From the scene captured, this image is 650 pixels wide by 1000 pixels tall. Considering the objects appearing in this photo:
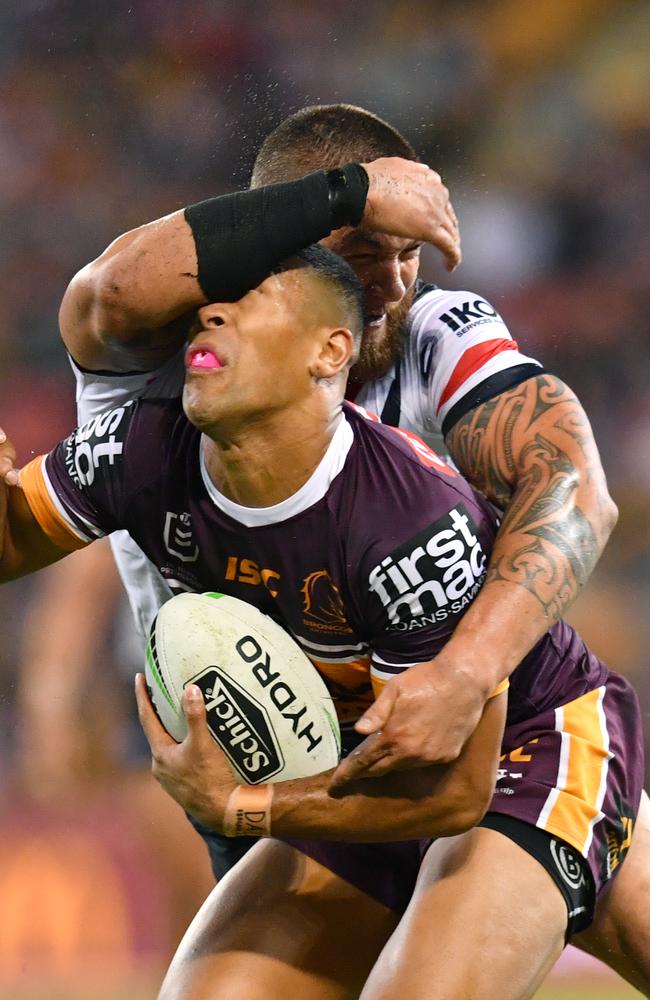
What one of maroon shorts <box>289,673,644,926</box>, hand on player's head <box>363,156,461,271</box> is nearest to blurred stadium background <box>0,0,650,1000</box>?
maroon shorts <box>289,673,644,926</box>

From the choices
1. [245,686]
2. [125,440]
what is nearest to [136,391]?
[125,440]

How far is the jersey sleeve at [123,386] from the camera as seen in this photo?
8.13 ft

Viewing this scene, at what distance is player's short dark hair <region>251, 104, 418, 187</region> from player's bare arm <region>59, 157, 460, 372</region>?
390 mm

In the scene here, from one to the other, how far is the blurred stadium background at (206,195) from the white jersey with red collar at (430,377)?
1.94 metres

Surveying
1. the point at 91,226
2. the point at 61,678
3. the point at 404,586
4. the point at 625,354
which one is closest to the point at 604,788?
the point at 404,586

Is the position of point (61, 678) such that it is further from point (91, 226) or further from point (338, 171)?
point (338, 171)

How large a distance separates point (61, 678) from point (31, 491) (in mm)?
2439

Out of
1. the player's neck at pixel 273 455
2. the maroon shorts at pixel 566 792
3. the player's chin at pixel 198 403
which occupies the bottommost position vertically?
the maroon shorts at pixel 566 792

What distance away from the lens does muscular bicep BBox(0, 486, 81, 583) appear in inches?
96.3

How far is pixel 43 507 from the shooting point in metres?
2.40

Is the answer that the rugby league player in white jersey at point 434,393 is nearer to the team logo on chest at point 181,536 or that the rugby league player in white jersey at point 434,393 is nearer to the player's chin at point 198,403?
the player's chin at point 198,403

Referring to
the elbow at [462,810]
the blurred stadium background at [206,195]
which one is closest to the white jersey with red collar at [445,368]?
the elbow at [462,810]

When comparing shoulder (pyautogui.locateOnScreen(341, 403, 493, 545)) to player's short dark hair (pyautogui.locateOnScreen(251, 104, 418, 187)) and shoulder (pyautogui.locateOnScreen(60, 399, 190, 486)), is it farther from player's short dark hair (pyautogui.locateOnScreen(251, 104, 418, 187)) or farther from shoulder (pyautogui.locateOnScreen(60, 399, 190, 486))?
player's short dark hair (pyautogui.locateOnScreen(251, 104, 418, 187))

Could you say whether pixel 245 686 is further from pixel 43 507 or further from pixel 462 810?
pixel 43 507
